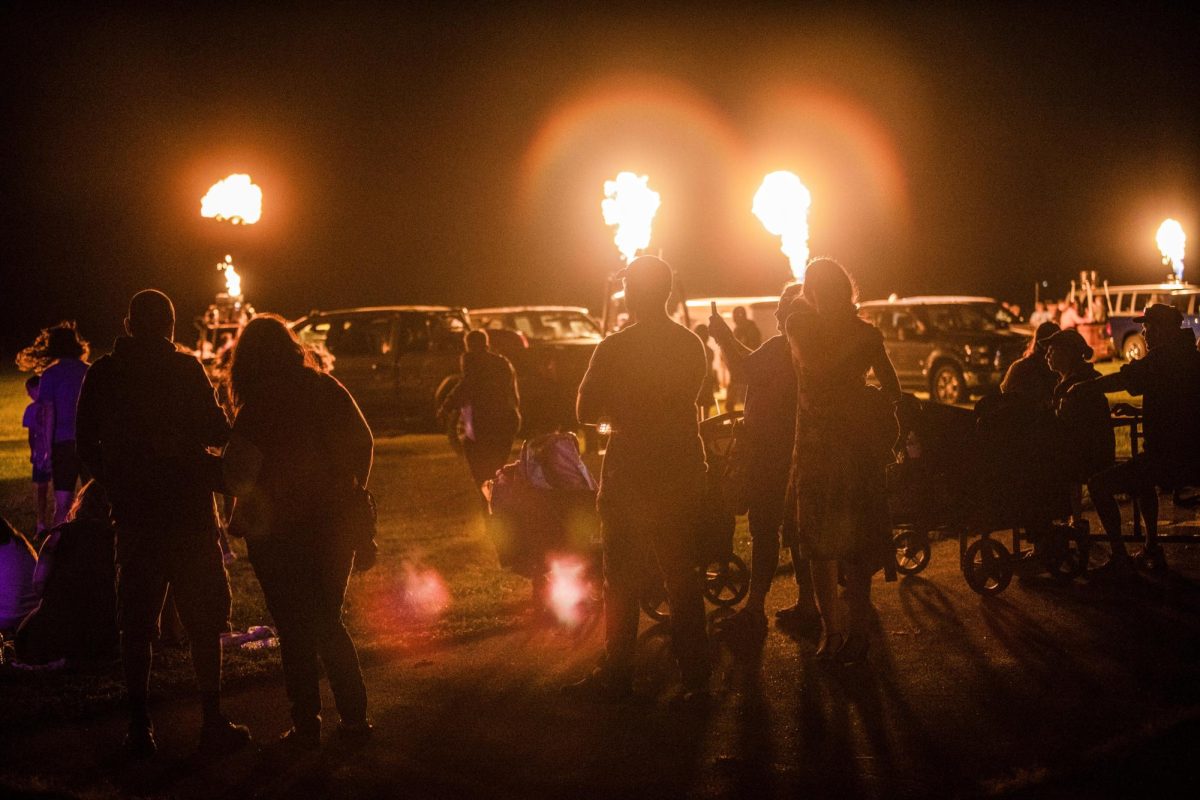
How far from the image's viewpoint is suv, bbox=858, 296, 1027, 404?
23500 mm

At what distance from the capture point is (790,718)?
5.41 m

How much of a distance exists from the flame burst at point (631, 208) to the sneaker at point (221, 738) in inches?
439

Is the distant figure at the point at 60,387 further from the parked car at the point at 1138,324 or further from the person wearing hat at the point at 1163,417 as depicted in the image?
the parked car at the point at 1138,324

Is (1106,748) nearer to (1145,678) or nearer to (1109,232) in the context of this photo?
(1145,678)

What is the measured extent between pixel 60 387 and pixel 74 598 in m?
2.93

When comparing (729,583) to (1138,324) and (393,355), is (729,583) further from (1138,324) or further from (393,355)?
(1138,324)

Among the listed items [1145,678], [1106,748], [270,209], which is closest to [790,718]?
[1106,748]

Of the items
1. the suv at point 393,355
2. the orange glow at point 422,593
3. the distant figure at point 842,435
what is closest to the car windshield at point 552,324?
the suv at point 393,355

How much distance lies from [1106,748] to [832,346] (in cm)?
219

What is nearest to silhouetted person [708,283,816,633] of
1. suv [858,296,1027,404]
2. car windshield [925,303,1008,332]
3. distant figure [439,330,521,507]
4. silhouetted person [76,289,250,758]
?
distant figure [439,330,521,507]

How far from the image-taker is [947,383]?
933 inches

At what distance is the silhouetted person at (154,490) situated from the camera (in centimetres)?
523

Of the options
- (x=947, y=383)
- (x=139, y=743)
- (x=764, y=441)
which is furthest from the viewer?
(x=947, y=383)

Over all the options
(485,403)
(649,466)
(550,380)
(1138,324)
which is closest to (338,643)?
(649,466)
